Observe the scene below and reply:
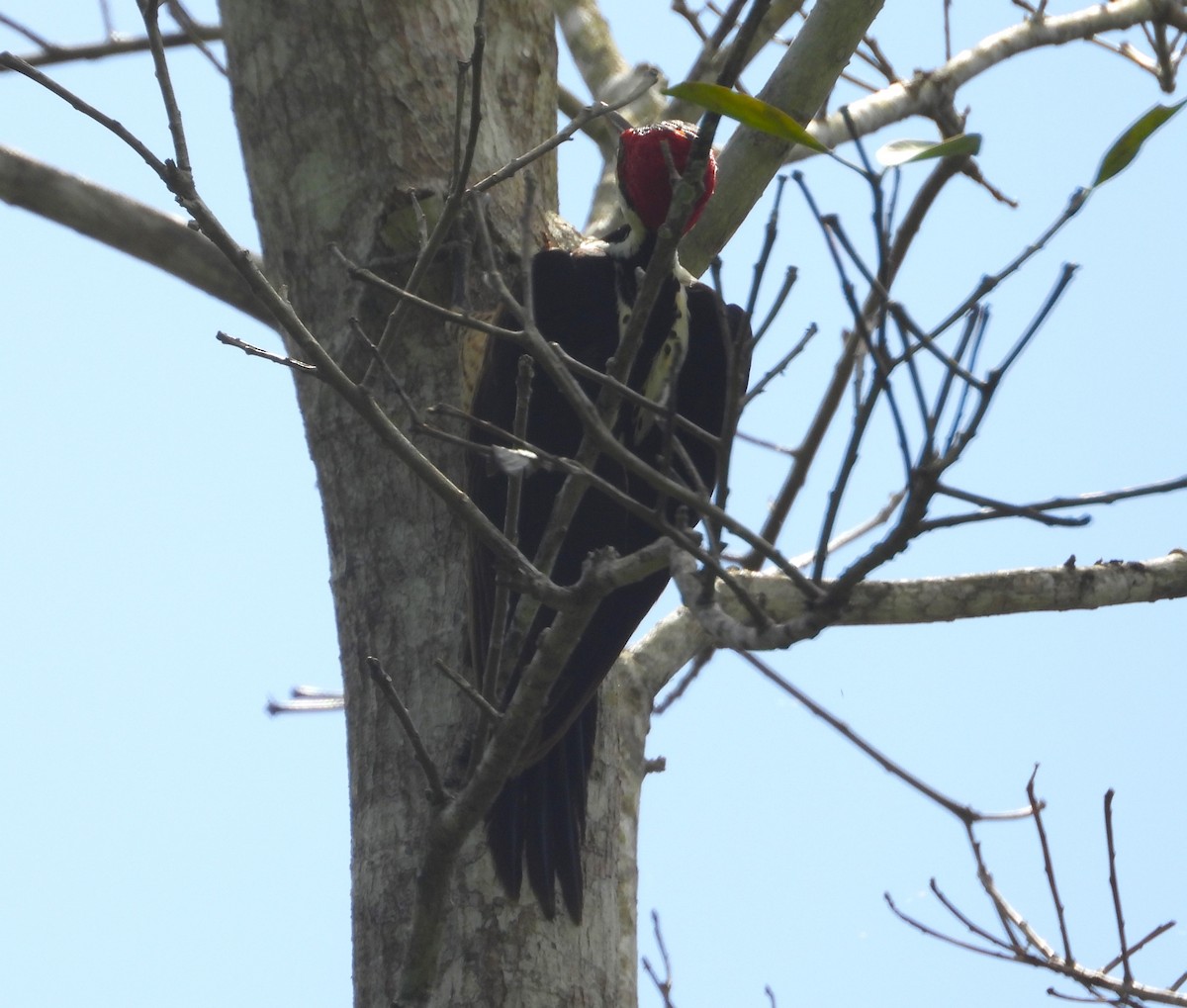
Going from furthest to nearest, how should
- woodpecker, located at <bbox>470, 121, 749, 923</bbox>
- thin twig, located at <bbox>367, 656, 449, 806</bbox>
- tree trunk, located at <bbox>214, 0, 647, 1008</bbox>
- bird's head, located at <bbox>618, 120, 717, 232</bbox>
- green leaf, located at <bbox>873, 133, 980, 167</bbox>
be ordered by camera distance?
bird's head, located at <bbox>618, 120, 717, 232</bbox> < woodpecker, located at <bbox>470, 121, 749, 923</bbox> < tree trunk, located at <bbox>214, 0, 647, 1008</bbox> < thin twig, located at <bbox>367, 656, 449, 806</bbox> < green leaf, located at <bbox>873, 133, 980, 167</bbox>

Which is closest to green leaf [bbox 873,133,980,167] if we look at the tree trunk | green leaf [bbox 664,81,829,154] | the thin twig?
green leaf [bbox 664,81,829,154]

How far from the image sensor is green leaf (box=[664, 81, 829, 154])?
1.26m

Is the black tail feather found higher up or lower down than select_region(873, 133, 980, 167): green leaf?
lower down

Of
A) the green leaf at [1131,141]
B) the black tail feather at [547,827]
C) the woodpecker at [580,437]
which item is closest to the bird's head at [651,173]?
the woodpecker at [580,437]

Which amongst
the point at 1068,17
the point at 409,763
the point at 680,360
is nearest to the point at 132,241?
the point at 680,360

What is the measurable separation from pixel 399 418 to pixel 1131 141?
4.92 ft

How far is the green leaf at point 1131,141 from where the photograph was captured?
118 centimetres

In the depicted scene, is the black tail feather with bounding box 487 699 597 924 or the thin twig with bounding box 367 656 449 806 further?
the black tail feather with bounding box 487 699 597 924

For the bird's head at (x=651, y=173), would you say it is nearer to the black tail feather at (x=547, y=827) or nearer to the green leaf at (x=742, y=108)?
the black tail feather at (x=547, y=827)

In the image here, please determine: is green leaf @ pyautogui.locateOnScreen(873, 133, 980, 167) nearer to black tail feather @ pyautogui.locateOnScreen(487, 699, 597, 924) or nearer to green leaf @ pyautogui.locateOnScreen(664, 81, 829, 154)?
green leaf @ pyautogui.locateOnScreen(664, 81, 829, 154)

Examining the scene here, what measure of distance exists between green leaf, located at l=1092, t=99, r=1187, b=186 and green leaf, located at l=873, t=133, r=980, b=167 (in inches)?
4.4

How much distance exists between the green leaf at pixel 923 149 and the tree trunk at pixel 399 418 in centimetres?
109

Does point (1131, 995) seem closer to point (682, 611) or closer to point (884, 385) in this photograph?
point (682, 611)

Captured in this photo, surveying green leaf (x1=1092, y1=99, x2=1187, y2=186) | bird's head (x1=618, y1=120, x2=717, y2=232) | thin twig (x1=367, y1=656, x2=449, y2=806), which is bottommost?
thin twig (x1=367, y1=656, x2=449, y2=806)
